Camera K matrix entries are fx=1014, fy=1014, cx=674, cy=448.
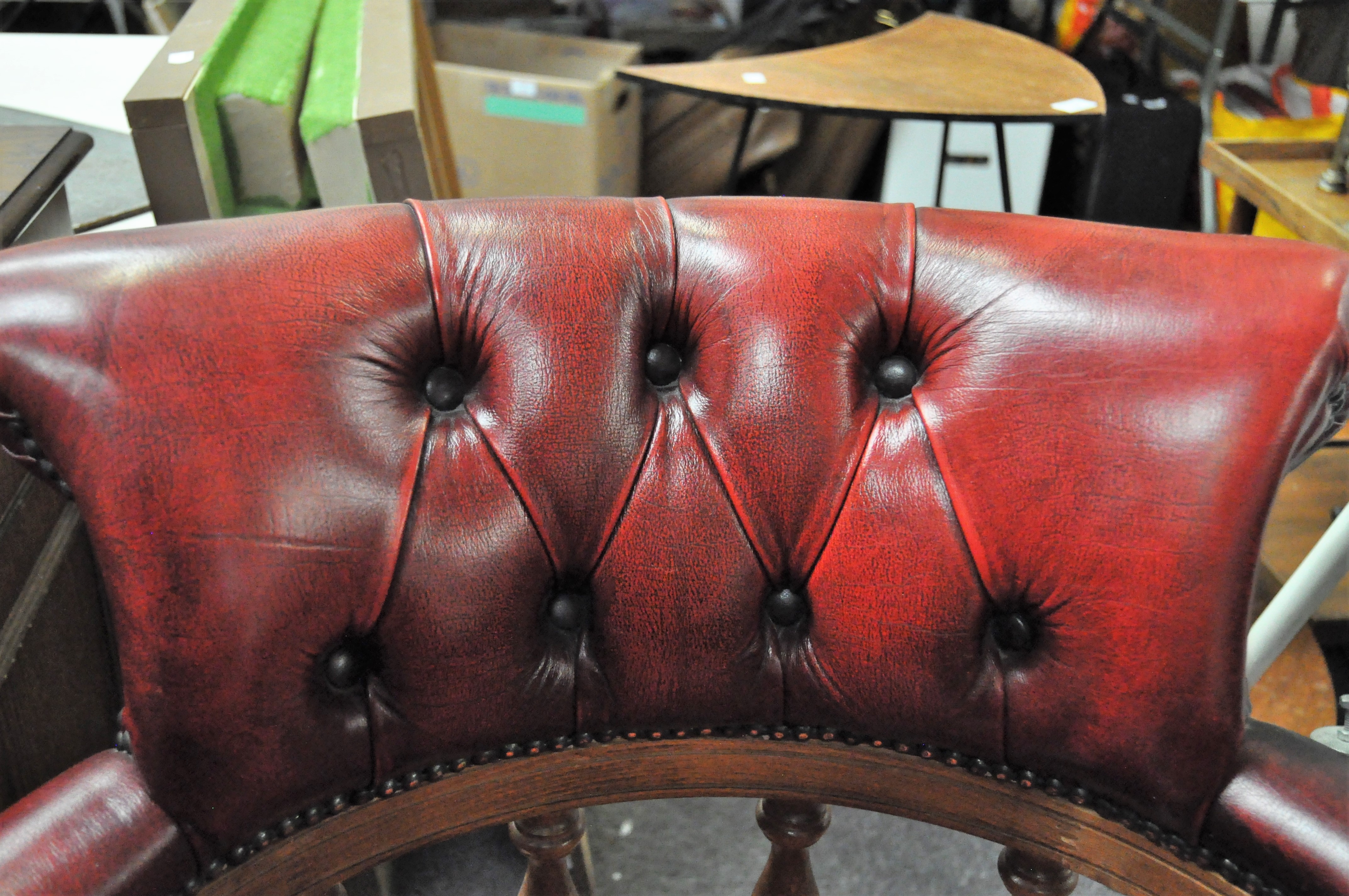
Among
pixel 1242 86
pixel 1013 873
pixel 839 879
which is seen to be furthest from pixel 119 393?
pixel 1242 86

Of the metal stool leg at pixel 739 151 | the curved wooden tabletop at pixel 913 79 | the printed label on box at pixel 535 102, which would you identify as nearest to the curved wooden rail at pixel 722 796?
the curved wooden tabletop at pixel 913 79

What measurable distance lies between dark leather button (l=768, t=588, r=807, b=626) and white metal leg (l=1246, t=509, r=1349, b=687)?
57 cm

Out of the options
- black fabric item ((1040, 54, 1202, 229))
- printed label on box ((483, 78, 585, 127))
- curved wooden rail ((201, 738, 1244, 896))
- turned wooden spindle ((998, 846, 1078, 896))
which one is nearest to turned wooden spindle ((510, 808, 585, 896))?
curved wooden rail ((201, 738, 1244, 896))

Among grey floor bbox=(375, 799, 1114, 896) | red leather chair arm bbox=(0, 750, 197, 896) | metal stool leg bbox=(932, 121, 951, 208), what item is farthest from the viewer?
metal stool leg bbox=(932, 121, 951, 208)

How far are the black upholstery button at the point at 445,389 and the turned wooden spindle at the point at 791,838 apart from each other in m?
0.32

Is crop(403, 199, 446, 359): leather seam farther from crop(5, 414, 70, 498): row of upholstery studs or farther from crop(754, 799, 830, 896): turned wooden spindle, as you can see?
crop(754, 799, 830, 896): turned wooden spindle

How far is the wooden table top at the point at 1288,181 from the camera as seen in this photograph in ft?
3.94

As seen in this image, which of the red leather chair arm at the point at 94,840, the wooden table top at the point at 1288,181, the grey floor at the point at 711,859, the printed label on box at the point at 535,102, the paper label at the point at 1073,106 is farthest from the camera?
the printed label on box at the point at 535,102

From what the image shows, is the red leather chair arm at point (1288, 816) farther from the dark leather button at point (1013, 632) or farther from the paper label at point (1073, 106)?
the paper label at point (1073, 106)

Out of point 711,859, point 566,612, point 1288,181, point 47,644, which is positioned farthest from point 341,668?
point 1288,181

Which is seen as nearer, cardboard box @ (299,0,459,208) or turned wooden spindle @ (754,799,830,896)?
turned wooden spindle @ (754,799,830,896)

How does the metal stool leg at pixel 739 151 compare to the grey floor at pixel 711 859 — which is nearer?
the grey floor at pixel 711 859

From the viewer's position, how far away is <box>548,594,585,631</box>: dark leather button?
563mm

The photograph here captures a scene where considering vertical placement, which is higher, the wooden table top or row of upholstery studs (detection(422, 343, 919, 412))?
row of upholstery studs (detection(422, 343, 919, 412))
